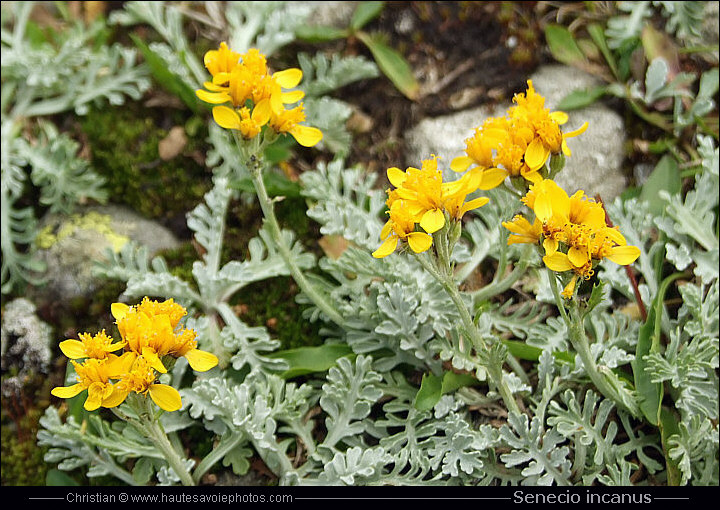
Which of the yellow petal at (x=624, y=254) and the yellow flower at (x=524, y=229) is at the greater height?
the yellow flower at (x=524, y=229)

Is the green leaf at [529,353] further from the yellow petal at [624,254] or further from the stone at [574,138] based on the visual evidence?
the stone at [574,138]

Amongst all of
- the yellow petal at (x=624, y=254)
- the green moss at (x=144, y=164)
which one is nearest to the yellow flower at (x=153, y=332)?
the yellow petal at (x=624, y=254)

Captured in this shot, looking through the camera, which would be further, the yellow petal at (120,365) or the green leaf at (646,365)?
the green leaf at (646,365)

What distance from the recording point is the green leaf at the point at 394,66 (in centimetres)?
385

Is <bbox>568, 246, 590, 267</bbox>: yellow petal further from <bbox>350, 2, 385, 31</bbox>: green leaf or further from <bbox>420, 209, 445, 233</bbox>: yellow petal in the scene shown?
<bbox>350, 2, 385, 31</bbox>: green leaf

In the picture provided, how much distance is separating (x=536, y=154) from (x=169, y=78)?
91.0 inches

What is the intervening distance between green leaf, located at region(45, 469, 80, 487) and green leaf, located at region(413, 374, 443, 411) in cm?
151

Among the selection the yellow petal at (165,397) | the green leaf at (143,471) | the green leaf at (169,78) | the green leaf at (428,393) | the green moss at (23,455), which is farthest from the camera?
the green leaf at (169,78)

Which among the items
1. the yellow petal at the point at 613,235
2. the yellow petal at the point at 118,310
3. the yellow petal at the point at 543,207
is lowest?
the yellow petal at the point at 118,310

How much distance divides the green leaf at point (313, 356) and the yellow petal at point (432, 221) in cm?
94

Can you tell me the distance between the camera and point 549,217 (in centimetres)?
212

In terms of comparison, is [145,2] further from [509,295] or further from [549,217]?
[549,217]

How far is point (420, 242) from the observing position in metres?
2.17

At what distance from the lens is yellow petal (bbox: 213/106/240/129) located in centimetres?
245
